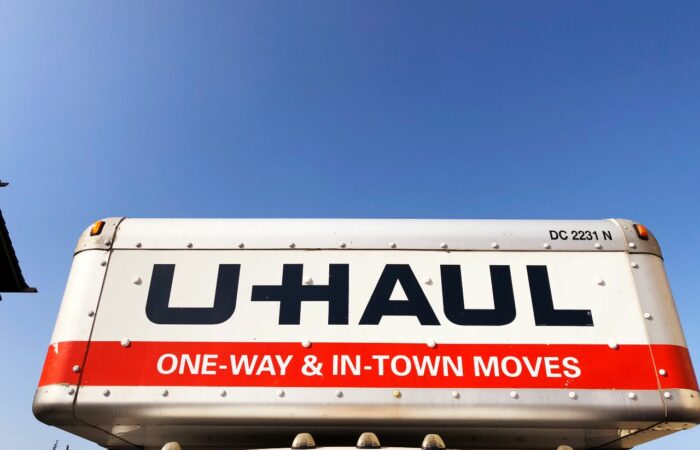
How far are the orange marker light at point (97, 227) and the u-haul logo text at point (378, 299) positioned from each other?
1.52 ft

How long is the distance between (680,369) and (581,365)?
0.47 meters

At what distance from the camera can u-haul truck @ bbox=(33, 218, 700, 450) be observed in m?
2.17

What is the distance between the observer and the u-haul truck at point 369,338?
7.13ft

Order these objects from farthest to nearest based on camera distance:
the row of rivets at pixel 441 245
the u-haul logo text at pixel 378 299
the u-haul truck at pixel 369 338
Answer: the row of rivets at pixel 441 245 < the u-haul logo text at pixel 378 299 < the u-haul truck at pixel 369 338

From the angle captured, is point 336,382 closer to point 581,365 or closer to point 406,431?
point 406,431

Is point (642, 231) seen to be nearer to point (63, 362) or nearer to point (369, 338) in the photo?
point (369, 338)

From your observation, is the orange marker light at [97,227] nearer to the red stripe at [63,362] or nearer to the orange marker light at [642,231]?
the red stripe at [63,362]

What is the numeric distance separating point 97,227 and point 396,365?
1.83m

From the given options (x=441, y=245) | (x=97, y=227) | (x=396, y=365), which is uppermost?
(x=97, y=227)

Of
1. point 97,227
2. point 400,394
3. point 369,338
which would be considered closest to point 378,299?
point 369,338

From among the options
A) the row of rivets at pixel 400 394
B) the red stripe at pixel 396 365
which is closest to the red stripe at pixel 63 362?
the red stripe at pixel 396 365

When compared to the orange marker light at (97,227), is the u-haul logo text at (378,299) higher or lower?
lower

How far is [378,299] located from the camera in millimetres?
2420

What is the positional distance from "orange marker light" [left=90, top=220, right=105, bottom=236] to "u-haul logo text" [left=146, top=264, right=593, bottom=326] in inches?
18.2
